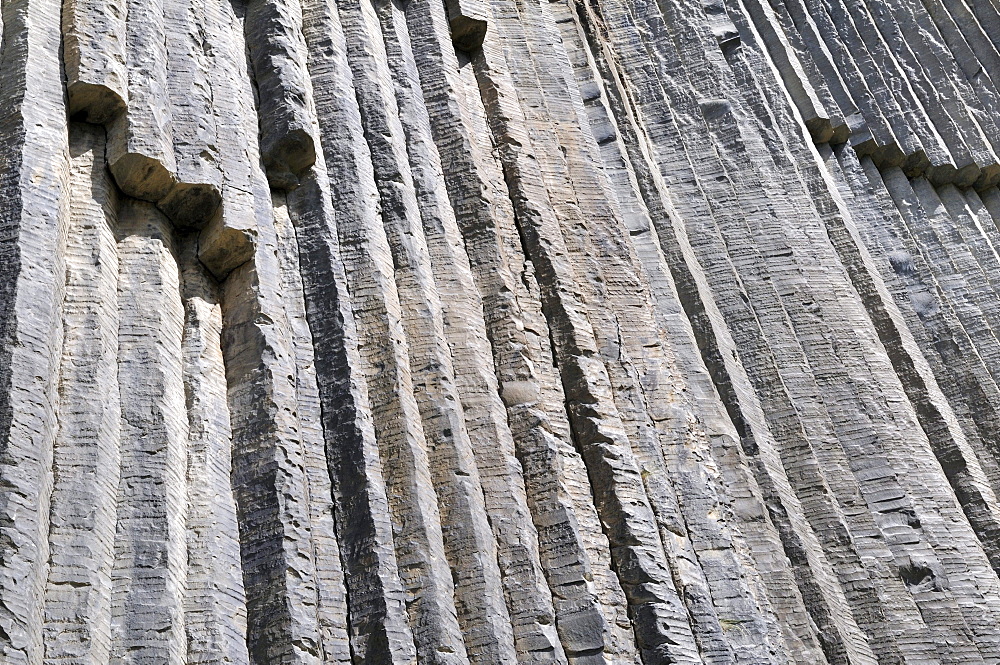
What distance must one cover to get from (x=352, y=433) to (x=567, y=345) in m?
0.85

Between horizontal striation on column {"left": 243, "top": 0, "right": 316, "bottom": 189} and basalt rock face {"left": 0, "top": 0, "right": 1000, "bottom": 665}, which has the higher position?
horizontal striation on column {"left": 243, "top": 0, "right": 316, "bottom": 189}

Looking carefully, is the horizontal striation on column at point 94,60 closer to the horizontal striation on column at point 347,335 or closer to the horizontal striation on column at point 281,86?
the horizontal striation on column at point 281,86

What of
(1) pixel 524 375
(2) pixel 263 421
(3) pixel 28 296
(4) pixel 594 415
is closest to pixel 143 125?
(3) pixel 28 296

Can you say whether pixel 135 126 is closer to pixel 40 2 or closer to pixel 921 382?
pixel 40 2

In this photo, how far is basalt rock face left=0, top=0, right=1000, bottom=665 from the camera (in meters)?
2.62

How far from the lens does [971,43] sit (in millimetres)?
6309

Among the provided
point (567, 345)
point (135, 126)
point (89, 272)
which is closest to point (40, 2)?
point (135, 126)

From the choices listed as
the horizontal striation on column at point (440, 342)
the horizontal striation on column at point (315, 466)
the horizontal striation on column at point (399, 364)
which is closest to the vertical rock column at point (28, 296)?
the horizontal striation on column at point (315, 466)

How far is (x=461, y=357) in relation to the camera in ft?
11.1

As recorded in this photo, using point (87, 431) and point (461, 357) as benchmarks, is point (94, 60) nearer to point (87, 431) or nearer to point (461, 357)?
point (87, 431)

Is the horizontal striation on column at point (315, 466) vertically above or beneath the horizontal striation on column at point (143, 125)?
beneath

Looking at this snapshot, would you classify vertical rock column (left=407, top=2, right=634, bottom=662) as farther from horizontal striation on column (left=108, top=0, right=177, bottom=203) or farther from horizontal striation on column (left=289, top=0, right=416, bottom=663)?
horizontal striation on column (left=108, top=0, right=177, bottom=203)

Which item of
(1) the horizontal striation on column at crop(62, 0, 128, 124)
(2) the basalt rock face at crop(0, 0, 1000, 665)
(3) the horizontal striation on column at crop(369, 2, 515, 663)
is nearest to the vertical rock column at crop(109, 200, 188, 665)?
(2) the basalt rock face at crop(0, 0, 1000, 665)

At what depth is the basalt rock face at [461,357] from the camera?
2.62m
